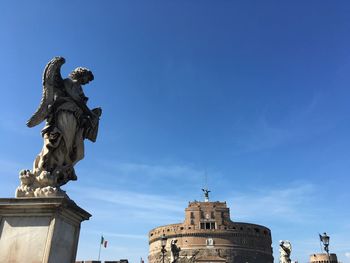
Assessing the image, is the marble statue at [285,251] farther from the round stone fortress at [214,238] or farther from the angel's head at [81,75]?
the round stone fortress at [214,238]

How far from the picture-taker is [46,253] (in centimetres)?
313

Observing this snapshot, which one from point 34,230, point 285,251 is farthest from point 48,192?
point 285,251

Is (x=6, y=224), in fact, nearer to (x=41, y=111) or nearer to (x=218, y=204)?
(x=41, y=111)

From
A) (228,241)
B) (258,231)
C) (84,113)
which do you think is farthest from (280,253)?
(258,231)

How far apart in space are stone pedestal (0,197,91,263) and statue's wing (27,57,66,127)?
965 millimetres

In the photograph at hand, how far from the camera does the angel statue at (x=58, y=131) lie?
3562mm

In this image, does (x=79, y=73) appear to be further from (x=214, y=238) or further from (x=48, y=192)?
(x=214, y=238)

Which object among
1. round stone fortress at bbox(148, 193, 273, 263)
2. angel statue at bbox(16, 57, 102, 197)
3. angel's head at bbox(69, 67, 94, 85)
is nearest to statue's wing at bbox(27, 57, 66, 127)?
angel statue at bbox(16, 57, 102, 197)

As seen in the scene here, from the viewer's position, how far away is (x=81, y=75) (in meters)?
4.30

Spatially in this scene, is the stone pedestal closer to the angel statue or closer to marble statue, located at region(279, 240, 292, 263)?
the angel statue

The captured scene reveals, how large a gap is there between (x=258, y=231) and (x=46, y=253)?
66.7 meters

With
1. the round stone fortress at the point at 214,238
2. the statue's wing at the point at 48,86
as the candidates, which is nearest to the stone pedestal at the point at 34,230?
the statue's wing at the point at 48,86

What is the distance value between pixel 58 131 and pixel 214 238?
2375 inches

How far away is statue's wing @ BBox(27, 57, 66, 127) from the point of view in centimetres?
384
